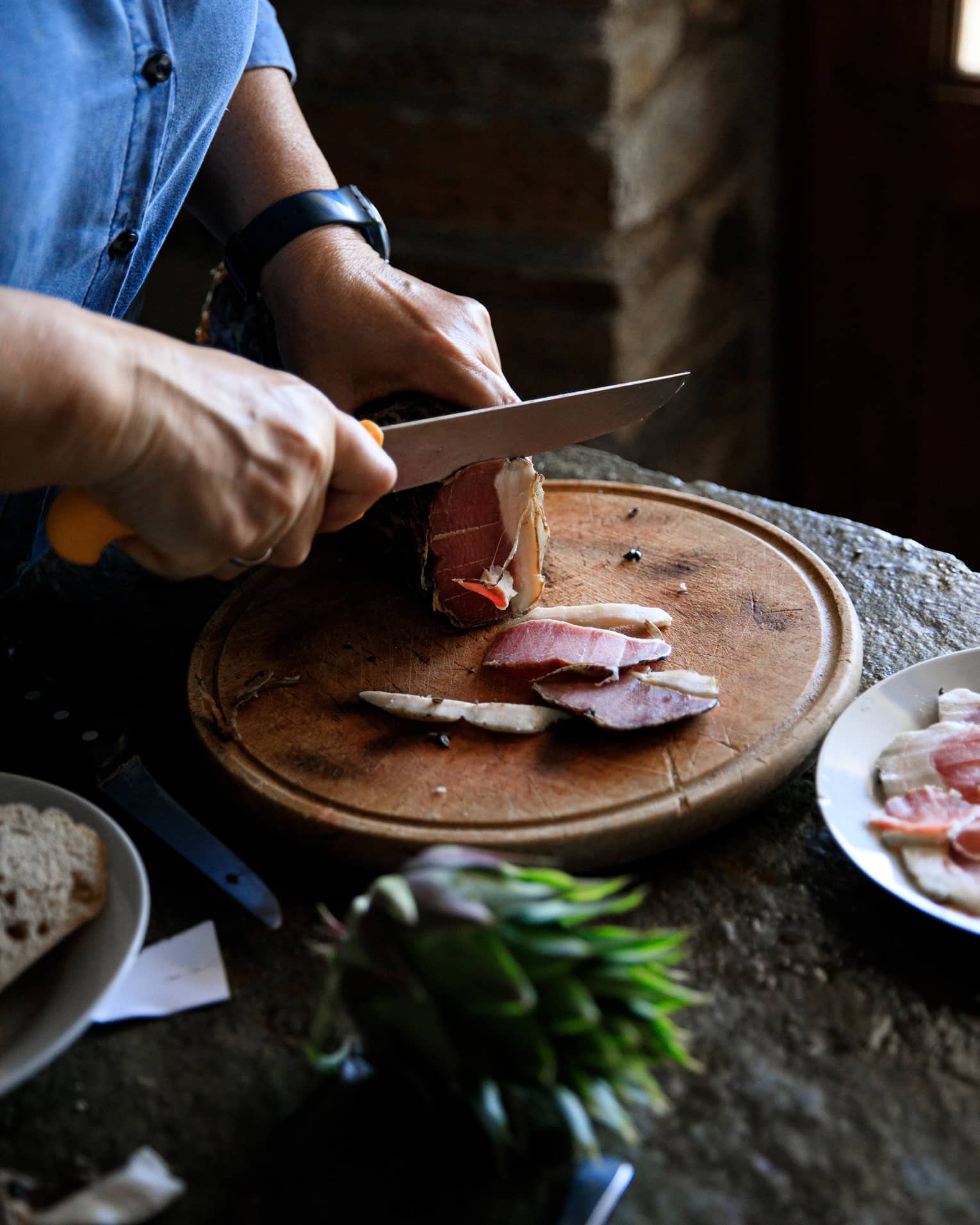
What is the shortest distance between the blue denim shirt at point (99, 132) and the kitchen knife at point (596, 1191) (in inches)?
49.6

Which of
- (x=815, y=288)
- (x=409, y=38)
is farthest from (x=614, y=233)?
(x=815, y=288)

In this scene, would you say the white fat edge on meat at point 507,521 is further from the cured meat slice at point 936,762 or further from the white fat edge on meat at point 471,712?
the cured meat slice at point 936,762

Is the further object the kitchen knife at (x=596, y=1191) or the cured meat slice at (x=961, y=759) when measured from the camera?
the cured meat slice at (x=961, y=759)

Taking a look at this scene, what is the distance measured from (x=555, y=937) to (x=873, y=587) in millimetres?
1147

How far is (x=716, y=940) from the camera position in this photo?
1.36 meters

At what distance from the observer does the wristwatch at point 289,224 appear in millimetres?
2014

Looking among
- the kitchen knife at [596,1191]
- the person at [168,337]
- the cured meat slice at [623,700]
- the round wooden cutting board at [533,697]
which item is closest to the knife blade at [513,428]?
the person at [168,337]

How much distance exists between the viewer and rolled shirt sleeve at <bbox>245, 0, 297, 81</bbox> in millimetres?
2059

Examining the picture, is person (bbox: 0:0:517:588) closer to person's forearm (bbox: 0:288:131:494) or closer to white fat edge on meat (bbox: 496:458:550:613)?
person's forearm (bbox: 0:288:131:494)

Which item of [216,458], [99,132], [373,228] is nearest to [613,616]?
[216,458]

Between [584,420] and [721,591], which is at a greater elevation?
[584,420]

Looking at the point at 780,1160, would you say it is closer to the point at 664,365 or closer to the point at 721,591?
the point at 721,591

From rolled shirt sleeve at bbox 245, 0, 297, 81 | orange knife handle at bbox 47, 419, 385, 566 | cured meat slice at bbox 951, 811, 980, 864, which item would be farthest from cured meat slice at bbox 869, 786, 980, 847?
rolled shirt sleeve at bbox 245, 0, 297, 81

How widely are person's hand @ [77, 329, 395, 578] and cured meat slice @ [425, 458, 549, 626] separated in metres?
0.35
